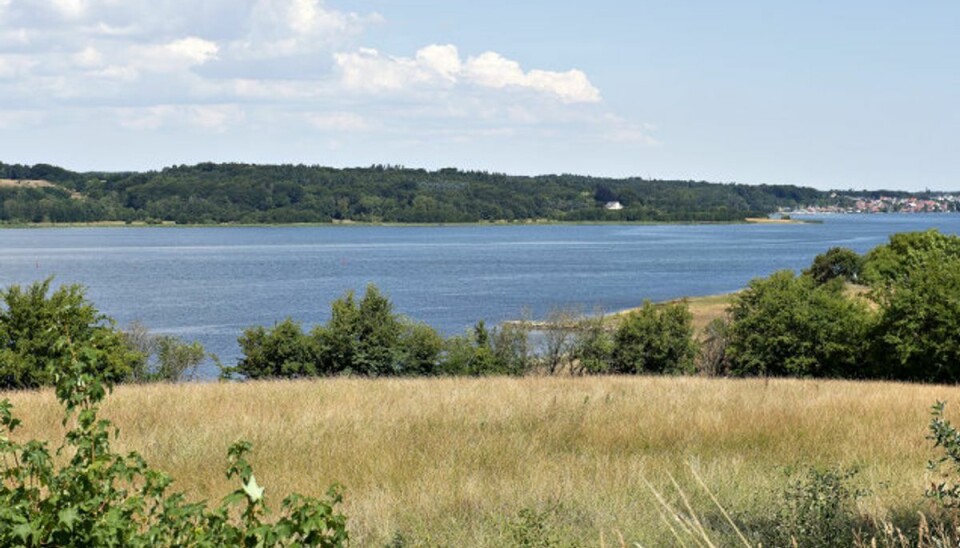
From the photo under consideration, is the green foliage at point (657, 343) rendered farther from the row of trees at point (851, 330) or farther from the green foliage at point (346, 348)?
the green foliage at point (346, 348)

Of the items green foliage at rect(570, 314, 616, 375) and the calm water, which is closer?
green foliage at rect(570, 314, 616, 375)

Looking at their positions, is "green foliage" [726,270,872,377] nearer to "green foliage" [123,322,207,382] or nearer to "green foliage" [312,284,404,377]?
"green foliage" [312,284,404,377]

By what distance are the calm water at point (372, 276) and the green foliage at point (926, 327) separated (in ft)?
103

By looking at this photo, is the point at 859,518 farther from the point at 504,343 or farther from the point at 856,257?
the point at 856,257

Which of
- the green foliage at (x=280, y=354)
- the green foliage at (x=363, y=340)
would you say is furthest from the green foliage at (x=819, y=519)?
the green foliage at (x=280, y=354)

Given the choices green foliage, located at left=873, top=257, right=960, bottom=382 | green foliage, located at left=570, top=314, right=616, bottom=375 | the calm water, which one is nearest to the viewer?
green foliage, located at left=873, top=257, right=960, bottom=382

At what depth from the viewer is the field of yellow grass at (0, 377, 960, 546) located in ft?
27.3

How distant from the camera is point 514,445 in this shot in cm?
1136

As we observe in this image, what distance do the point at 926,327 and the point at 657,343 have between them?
966cm

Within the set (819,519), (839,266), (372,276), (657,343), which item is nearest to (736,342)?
(657,343)

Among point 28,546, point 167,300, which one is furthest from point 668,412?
point 167,300

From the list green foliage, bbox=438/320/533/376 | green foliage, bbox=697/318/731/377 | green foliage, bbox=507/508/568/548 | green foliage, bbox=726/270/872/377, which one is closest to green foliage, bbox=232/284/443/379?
green foliage, bbox=438/320/533/376

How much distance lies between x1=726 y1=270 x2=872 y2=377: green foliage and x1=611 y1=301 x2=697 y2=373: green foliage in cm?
215

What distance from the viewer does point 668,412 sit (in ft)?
44.9
